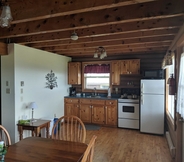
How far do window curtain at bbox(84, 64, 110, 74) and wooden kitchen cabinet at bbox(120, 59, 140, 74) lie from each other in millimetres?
620

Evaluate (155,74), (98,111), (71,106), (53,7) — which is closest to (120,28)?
(53,7)

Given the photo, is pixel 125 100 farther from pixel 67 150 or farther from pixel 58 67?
pixel 67 150

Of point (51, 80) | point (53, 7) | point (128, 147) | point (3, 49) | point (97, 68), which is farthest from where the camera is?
point (97, 68)

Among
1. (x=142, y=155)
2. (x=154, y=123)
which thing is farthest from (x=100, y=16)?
(x=154, y=123)

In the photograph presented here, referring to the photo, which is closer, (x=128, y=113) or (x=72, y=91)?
(x=128, y=113)

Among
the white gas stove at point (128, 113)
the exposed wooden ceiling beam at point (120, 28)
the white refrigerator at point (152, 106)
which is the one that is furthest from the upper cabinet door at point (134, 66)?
the exposed wooden ceiling beam at point (120, 28)

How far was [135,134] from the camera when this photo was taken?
439cm

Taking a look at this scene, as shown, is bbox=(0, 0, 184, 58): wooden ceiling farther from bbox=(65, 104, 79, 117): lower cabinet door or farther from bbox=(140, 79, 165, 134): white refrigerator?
bbox=(65, 104, 79, 117): lower cabinet door

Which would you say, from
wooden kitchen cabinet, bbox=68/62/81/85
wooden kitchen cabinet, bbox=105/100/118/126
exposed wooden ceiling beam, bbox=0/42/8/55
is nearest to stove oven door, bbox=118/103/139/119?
wooden kitchen cabinet, bbox=105/100/118/126

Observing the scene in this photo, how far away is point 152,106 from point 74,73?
291cm

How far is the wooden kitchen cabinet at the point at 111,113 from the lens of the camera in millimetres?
4961

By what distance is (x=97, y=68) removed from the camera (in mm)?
5707

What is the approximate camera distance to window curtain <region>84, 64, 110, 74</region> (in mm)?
5578

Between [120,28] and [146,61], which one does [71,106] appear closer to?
Result: [146,61]
